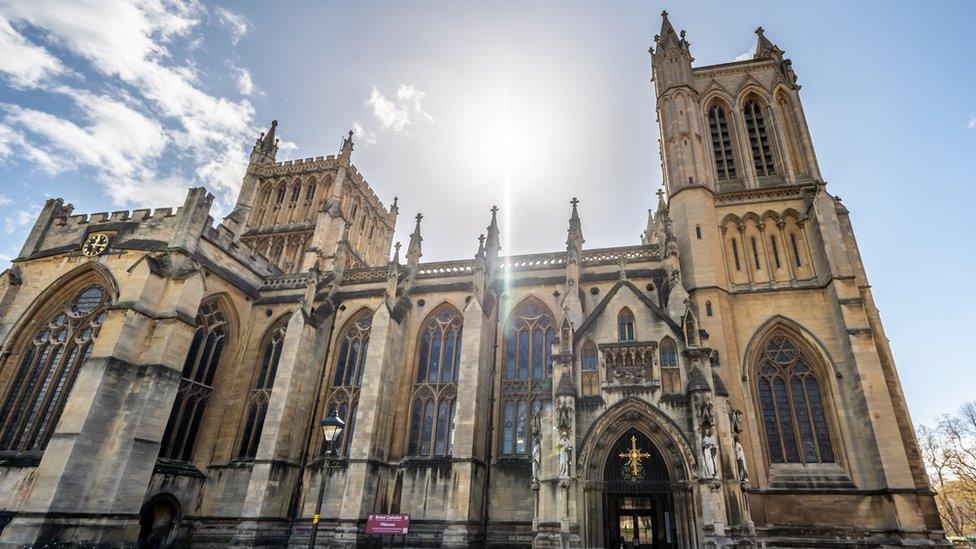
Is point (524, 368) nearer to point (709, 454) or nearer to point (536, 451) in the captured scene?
point (536, 451)

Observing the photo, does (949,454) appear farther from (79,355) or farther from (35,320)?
(35,320)

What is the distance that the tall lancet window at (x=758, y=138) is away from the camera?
24078 millimetres

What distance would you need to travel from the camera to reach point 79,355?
20.7 m

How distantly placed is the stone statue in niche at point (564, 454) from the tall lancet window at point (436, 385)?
6647 mm

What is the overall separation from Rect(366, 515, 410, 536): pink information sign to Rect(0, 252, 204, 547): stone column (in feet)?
26.9

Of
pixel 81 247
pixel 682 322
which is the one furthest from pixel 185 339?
pixel 682 322

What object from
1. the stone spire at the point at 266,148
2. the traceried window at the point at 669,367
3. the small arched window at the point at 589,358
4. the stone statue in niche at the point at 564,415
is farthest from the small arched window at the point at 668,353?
the stone spire at the point at 266,148

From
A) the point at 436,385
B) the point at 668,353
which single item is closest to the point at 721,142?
the point at 668,353

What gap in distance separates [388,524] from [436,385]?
6.04 meters

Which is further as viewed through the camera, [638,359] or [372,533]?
[372,533]

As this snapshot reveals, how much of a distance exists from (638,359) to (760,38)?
22.7 metres

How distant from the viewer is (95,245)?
73.6 feet

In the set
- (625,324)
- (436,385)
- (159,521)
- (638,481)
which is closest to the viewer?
(638,481)

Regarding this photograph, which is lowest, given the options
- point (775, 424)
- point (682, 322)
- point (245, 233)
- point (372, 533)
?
point (372, 533)
